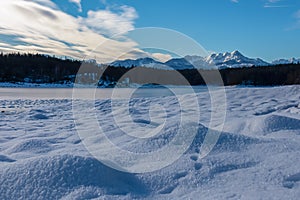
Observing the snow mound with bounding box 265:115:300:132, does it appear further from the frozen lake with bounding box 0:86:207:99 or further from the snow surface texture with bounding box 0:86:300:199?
the frozen lake with bounding box 0:86:207:99

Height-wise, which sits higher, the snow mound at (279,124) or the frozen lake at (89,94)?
the snow mound at (279,124)

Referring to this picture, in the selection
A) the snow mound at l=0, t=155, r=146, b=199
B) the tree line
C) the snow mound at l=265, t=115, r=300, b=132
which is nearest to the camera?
the snow mound at l=0, t=155, r=146, b=199

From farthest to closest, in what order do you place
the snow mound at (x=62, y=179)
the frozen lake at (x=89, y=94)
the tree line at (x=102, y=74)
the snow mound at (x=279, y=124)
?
1. the tree line at (x=102, y=74)
2. the frozen lake at (x=89, y=94)
3. the snow mound at (x=279, y=124)
4. the snow mound at (x=62, y=179)

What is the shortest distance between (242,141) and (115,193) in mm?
1971

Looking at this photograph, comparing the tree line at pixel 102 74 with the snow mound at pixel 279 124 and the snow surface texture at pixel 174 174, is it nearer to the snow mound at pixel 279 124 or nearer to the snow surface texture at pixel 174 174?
the snow mound at pixel 279 124

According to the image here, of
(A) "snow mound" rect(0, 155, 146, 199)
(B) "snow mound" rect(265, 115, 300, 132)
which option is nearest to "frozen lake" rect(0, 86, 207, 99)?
(B) "snow mound" rect(265, 115, 300, 132)

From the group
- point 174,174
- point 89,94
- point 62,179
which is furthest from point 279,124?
point 89,94

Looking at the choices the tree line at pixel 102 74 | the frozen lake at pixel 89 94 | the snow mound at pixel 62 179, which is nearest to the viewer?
the snow mound at pixel 62 179

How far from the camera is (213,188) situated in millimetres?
2410

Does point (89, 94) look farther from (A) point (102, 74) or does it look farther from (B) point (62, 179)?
(A) point (102, 74)

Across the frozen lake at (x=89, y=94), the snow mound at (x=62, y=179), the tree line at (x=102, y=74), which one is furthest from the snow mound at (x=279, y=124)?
the tree line at (x=102, y=74)

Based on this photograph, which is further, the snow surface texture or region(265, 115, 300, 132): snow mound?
region(265, 115, 300, 132): snow mound

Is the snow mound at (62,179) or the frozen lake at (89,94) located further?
the frozen lake at (89,94)

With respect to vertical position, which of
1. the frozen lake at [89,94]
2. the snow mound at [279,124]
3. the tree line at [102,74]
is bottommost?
the frozen lake at [89,94]
